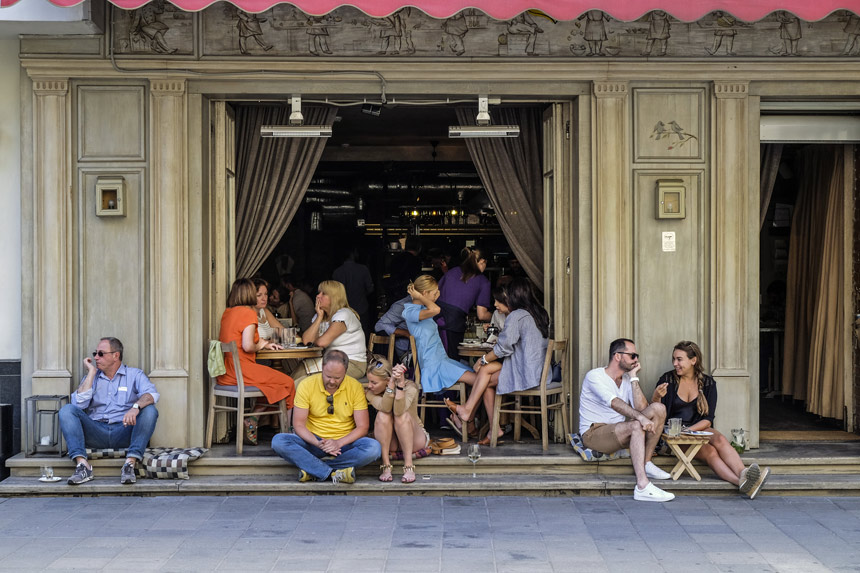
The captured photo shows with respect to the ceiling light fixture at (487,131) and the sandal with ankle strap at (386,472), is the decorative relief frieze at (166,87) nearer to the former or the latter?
the ceiling light fixture at (487,131)

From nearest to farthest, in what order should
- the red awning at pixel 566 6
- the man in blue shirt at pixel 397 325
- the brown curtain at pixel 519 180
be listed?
the red awning at pixel 566 6 → the brown curtain at pixel 519 180 → the man in blue shirt at pixel 397 325

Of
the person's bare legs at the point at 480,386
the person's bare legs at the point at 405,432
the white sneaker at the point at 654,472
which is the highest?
the person's bare legs at the point at 480,386

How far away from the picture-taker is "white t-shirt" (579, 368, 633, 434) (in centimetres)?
648

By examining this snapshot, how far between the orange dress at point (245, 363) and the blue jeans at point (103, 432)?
0.72m

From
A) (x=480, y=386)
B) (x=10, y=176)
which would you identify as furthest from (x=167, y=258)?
(x=480, y=386)

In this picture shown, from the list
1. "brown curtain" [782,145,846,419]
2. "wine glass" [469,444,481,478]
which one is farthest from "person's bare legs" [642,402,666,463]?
"brown curtain" [782,145,846,419]

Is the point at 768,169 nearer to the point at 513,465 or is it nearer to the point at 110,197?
the point at 513,465

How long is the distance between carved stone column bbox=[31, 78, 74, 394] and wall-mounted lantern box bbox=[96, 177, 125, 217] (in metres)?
0.26

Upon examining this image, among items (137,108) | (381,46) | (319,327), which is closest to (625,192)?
→ (381,46)

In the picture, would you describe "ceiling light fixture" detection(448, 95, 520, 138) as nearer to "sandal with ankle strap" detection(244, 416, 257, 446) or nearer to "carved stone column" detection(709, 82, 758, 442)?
"carved stone column" detection(709, 82, 758, 442)

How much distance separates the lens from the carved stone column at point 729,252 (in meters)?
6.79

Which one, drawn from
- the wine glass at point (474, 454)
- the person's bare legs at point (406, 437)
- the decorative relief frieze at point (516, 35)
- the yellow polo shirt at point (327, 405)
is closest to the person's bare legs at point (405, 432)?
the person's bare legs at point (406, 437)

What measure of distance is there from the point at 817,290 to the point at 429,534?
15.3 feet

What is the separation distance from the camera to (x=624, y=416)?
21.2ft
